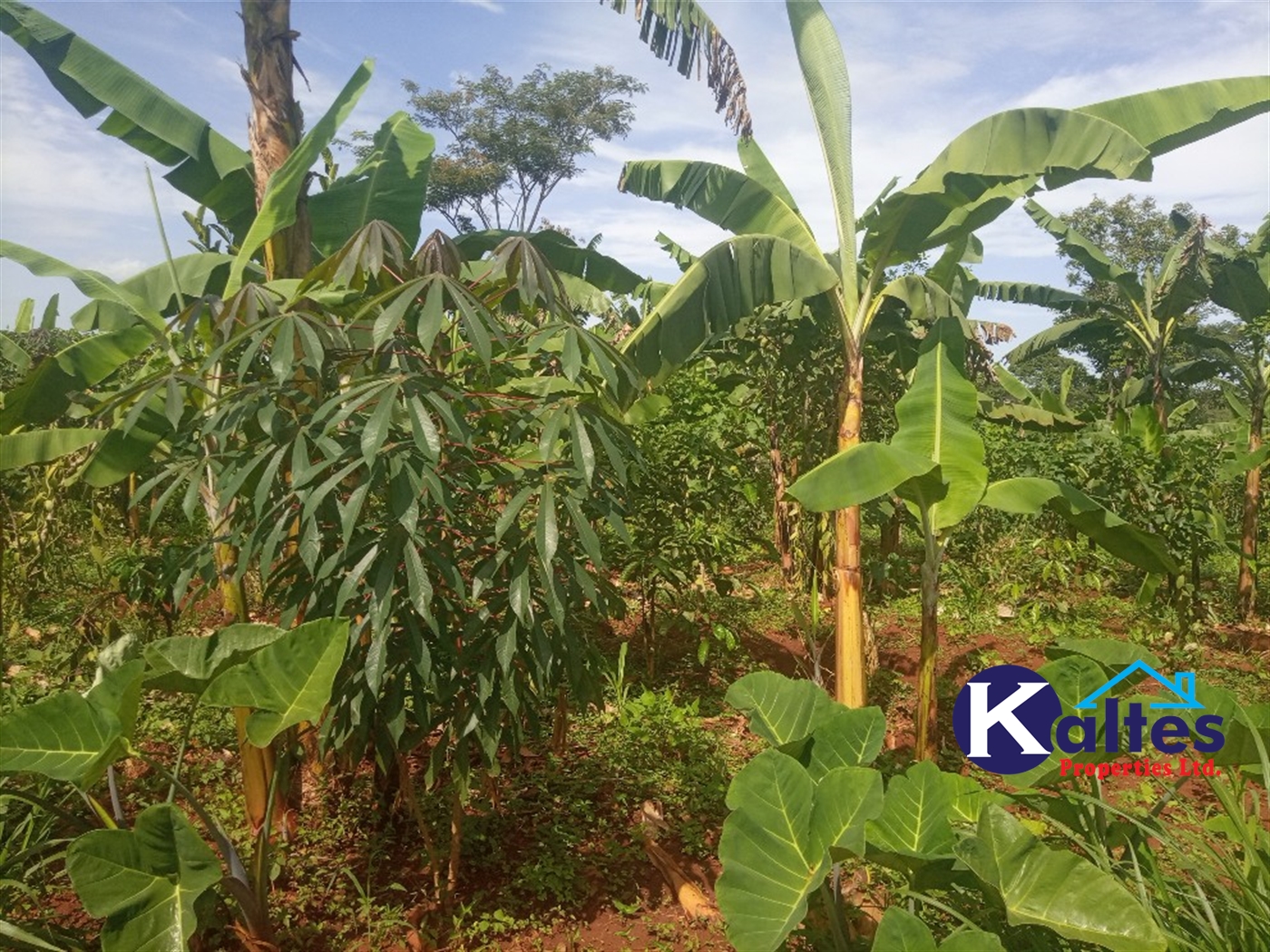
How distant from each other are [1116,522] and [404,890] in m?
2.98

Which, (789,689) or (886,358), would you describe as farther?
(886,358)

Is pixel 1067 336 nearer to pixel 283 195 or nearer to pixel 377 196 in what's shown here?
pixel 377 196

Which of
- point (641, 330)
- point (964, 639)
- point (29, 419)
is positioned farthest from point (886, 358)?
point (29, 419)

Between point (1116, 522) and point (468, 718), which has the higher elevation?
point (1116, 522)

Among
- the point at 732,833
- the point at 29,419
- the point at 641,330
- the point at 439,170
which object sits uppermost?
the point at 439,170

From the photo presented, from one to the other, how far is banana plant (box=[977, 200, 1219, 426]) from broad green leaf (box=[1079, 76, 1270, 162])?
3.81 meters

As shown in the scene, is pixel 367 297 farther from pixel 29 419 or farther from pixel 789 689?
Result: pixel 789 689

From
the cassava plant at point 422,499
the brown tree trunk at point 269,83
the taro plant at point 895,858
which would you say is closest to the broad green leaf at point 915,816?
the taro plant at point 895,858

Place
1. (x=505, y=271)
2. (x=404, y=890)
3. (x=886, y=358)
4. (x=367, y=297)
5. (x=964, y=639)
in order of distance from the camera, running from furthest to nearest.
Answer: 1. (x=886, y=358)
2. (x=964, y=639)
3. (x=367, y=297)
4. (x=404, y=890)
5. (x=505, y=271)

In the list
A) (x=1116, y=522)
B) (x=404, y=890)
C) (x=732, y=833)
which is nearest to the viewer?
(x=732, y=833)

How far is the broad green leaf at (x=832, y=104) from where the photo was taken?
4.35 meters

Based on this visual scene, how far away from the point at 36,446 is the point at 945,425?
3668 mm

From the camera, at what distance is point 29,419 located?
3.72 meters

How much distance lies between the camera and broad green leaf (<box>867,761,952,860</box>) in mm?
1998
